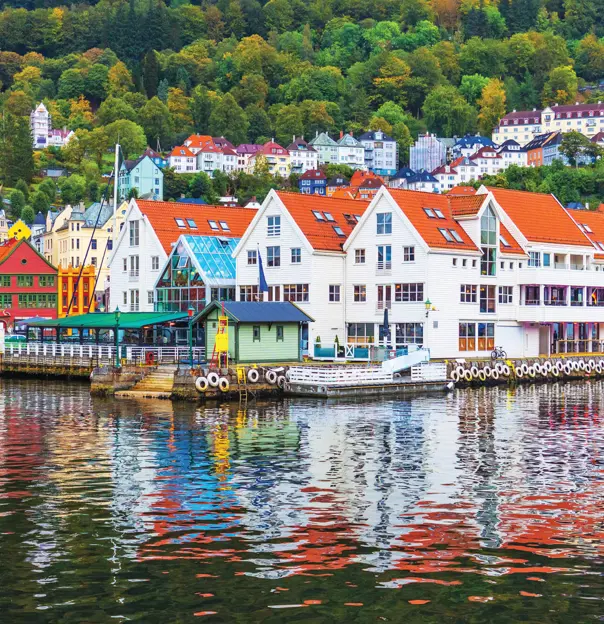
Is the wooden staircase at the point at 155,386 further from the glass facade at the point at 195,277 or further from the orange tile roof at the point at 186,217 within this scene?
the orange tile roof at the point at 186,217

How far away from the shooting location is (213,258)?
85.4 m

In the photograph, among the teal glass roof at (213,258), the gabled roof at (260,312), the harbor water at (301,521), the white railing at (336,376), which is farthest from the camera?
the teal glass roof at (213,258)

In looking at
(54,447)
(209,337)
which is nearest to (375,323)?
(209,337)

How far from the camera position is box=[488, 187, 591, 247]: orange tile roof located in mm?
85375

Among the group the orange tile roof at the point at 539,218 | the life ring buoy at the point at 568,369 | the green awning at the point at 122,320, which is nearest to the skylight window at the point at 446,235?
the orange tile roof at the point at 539,218

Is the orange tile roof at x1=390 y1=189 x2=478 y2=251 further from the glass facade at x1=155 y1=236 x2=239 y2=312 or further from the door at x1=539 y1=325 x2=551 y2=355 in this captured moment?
the glass facade at x1=155 y1=236 x2=239 y2=312

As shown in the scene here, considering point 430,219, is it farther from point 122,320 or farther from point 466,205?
point 122,320

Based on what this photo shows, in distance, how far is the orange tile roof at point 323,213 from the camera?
8038 cm

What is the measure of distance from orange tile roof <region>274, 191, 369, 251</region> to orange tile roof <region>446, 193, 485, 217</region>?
7.84 m

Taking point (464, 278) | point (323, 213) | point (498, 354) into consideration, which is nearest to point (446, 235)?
point (464, 278)

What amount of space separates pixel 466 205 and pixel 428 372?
650 inches

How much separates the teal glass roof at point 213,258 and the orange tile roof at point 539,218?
1997 centimetres

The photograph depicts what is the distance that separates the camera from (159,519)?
3039cm

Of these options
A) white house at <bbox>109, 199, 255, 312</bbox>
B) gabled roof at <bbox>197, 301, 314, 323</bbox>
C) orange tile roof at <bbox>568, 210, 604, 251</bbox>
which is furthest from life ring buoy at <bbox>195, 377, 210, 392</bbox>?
orange tile roof at <bbox>568, 210, 604, 251</bbox>
